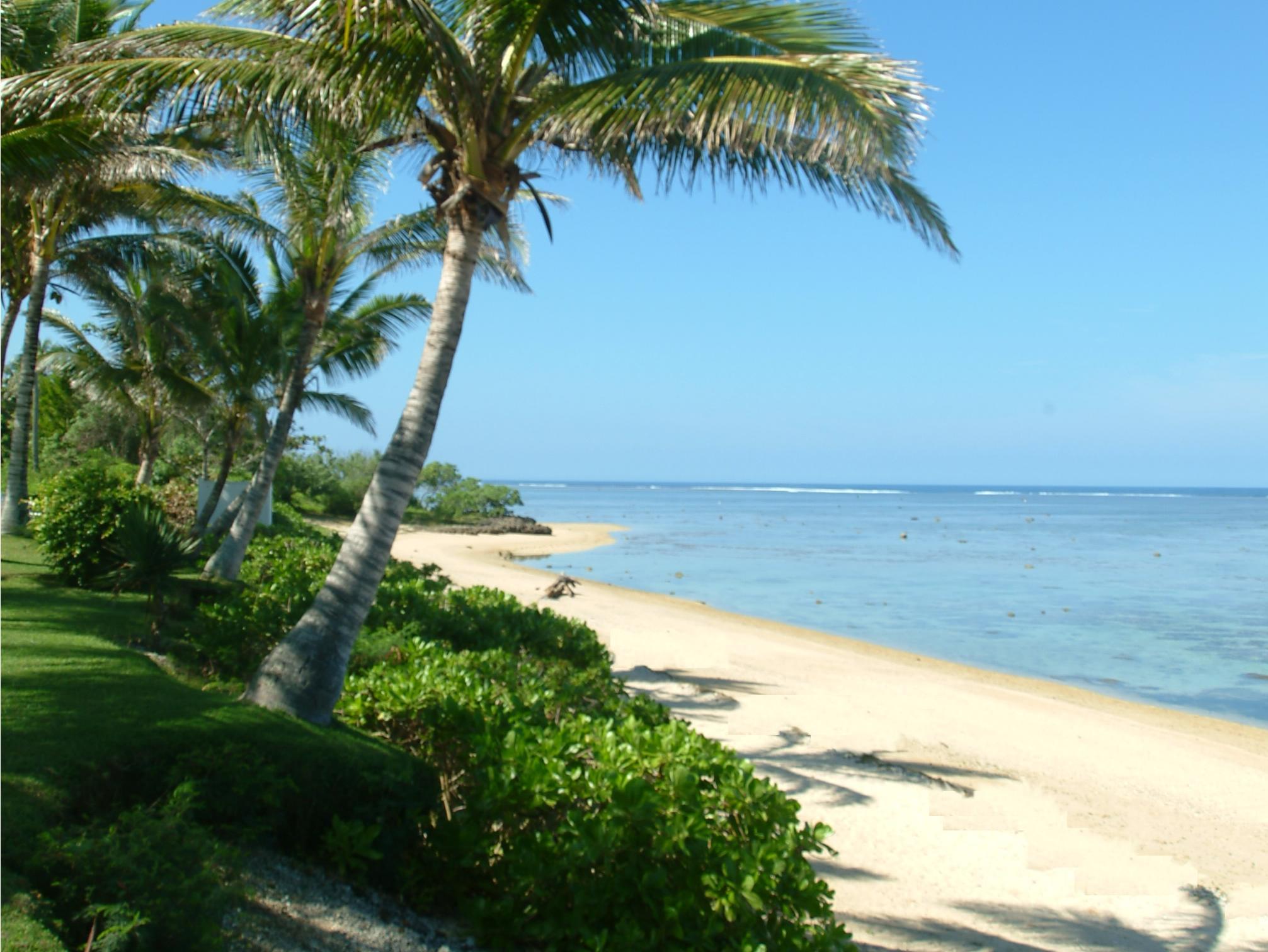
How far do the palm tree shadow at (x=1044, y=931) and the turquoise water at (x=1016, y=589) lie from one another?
8.59 meters

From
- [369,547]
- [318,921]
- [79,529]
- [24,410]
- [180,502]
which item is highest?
[24,410]

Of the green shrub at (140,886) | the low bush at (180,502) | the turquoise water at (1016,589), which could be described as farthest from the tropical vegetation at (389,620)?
the turquoise water at (1016,589)

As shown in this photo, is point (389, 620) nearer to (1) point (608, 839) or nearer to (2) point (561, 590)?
Answer: (1) point (608, 839)

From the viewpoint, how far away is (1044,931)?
5.50 m

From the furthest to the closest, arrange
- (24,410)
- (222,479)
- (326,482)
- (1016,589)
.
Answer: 1. (326,482)
2. (1016,589)
3. (222,479)
4. (24,410)

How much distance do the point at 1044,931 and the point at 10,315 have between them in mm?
16483

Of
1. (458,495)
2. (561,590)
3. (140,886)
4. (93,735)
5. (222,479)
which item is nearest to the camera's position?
(140,886)

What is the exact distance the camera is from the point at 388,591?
8.91m

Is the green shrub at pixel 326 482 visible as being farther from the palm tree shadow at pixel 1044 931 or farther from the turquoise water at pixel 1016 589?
the palm tree shadow at pixel 1044 931

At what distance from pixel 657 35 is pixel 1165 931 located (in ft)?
21.9

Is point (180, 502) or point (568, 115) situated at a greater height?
point (568, 115)

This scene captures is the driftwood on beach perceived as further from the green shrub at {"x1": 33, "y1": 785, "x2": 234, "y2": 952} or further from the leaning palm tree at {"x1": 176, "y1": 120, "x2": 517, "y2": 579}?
the green shrub at {"x1": 33, "y1": 785, "x2": 234, "y2": 952}

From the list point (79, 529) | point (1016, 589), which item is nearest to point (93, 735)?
point (79, 529)

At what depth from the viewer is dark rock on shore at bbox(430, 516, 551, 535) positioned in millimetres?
42128
